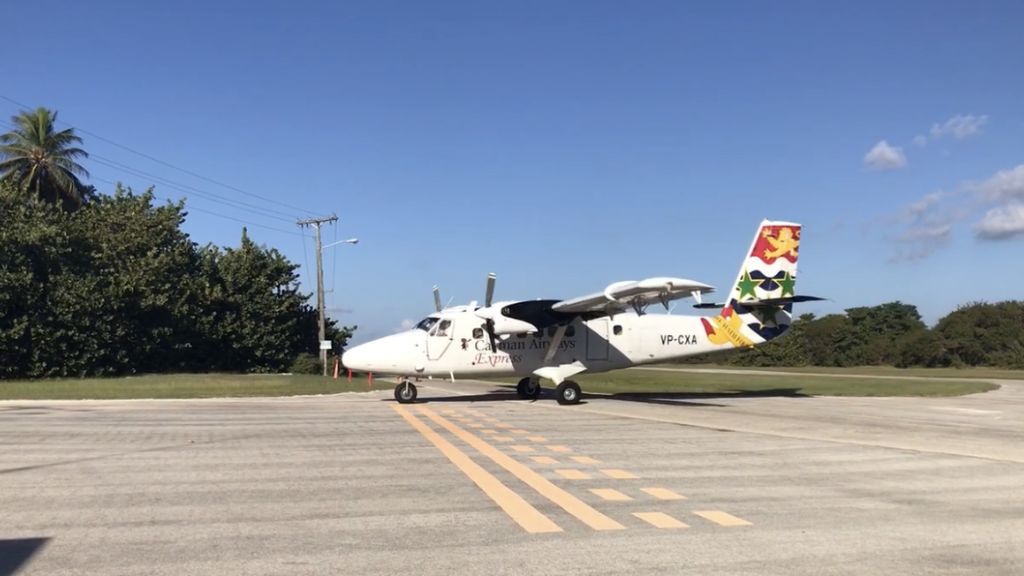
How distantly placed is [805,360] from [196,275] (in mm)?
56935

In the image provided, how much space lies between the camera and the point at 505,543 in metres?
6.18

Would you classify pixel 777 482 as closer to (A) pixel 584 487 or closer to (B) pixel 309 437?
(A) pixel 584 487

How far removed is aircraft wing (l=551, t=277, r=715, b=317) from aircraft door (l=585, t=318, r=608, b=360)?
1.09 m

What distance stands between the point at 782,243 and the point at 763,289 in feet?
5.60

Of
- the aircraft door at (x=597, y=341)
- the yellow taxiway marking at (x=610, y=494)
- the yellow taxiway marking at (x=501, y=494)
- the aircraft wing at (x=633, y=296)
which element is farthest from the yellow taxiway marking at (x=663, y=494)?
the aircraft door at (x=597, y=341)

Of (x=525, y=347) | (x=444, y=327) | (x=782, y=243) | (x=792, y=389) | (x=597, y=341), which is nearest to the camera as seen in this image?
(x=444, y=327)

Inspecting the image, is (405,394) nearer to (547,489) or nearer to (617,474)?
(617,474)

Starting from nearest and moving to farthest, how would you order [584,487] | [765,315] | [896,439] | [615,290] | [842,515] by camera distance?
[842,515] < [584,487] < [896,439] < [615,290] < [765,315]

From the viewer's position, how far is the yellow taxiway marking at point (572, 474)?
9.39 metres

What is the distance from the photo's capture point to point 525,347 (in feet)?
77.9

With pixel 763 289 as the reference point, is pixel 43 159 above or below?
above

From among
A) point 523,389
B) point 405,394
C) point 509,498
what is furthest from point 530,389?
point 509,498

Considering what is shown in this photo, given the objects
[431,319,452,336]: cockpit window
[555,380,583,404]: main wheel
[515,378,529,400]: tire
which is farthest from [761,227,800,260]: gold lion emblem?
[431,319,452,336]: cockpit window

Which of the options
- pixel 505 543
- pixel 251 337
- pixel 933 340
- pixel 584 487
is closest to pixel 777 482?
pixel 584 487
